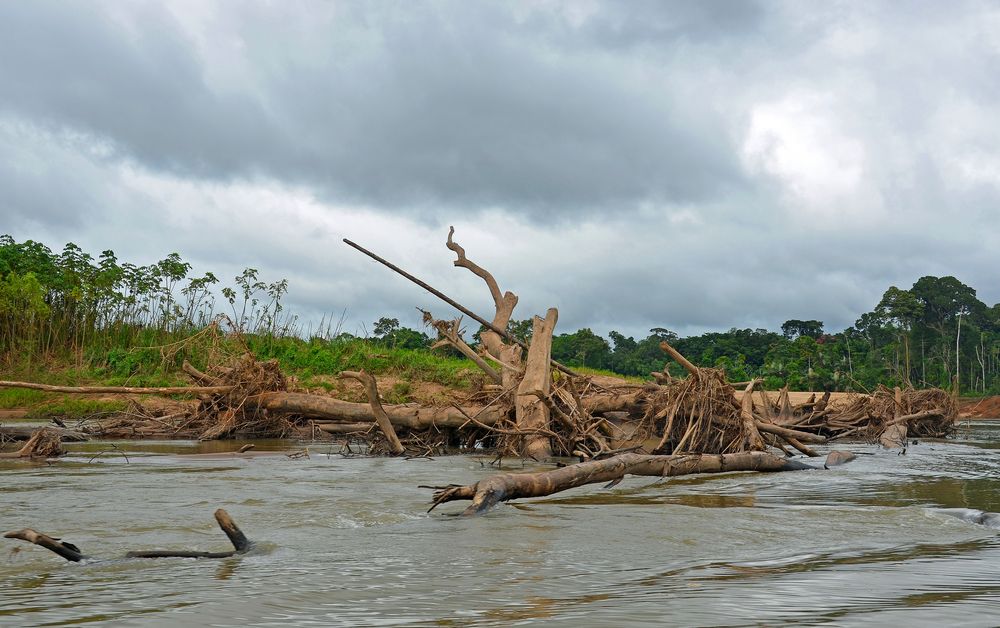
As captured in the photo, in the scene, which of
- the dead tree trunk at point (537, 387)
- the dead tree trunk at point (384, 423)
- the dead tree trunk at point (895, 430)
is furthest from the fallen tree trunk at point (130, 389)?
the dead tree trunk at point (895, 430)

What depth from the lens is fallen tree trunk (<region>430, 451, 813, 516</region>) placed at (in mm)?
5422

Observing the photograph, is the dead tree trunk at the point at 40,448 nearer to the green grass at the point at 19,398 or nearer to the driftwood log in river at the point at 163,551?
the driftwood log in river at the point at 163,551

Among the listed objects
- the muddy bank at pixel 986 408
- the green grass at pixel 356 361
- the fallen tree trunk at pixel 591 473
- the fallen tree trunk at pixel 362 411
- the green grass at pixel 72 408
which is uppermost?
the muddy bank at pixel 986 408

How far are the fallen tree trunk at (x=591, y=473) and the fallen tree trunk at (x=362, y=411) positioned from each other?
3830mm

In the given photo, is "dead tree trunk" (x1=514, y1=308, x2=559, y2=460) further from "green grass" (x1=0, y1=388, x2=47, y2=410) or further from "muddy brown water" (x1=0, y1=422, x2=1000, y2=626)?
"green grass" (x1=0, y1=388, x2=47, y2=410)

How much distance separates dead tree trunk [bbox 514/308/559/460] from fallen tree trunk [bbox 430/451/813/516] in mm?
2662

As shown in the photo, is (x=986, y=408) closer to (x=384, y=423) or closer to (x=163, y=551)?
(x=384, y=423)

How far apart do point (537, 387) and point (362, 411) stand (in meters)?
3.49

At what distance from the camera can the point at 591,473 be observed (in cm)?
641

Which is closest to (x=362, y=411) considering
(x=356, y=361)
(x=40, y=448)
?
(x=40, y=448)

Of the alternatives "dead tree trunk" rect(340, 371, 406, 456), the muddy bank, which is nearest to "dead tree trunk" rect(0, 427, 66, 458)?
"dead tree trunk" rect(340, 371, 406, 456)

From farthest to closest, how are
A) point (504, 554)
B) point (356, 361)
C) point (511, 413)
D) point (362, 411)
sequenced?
1. point (356, 361)
2. point (362, 411)
3. point (511, 413)
4. point (504, 554)

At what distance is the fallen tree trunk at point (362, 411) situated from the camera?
1260 centimetres

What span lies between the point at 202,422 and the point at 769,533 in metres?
11.7
